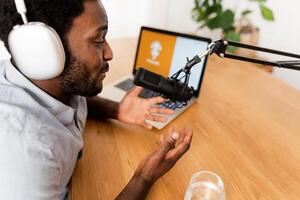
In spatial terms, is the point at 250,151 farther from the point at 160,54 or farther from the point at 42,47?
the point at 42,47

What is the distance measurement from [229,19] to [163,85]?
140cm

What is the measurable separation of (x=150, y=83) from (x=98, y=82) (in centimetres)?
23

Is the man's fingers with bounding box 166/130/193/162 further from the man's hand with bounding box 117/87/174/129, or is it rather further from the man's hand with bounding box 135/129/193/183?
the man's hand with bounding box 117/87/174/129

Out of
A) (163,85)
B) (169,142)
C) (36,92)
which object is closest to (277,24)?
(169,142)

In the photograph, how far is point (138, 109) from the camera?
96cm

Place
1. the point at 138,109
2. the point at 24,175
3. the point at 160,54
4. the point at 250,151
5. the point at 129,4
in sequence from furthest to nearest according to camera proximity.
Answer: the point at 129,4 → the point at 160,54 → the point at 138,109 → the point at 250,151 → the point at 24,175

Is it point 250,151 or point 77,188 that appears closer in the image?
point 77,188

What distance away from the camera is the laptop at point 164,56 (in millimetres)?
1063

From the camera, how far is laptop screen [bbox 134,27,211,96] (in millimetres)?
1065

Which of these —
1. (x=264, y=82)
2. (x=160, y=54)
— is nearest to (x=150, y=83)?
(x=160, y=54)

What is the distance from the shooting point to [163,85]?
57cm

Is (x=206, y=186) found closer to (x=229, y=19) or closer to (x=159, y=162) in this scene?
(x=159, y=162)

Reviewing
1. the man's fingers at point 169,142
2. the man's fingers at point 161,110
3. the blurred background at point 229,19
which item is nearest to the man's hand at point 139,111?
the man's fingers at point 161,110

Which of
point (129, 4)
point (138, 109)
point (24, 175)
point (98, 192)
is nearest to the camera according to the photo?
point (24, 175)
